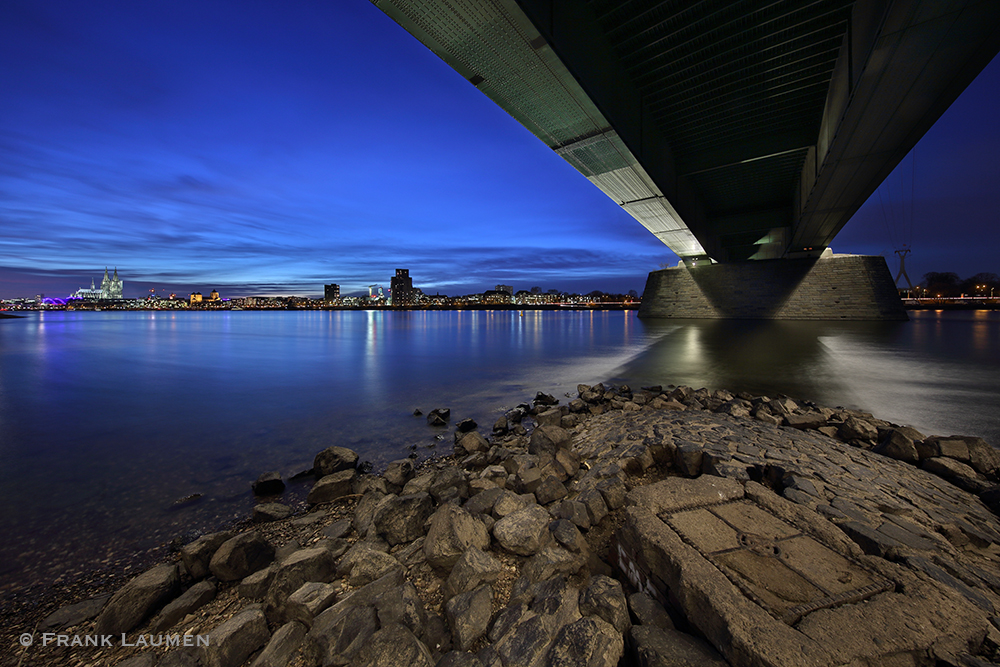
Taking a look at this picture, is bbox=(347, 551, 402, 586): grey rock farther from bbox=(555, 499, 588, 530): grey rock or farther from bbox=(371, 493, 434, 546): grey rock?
bbox=(555, 499, 588, 530): grey rock

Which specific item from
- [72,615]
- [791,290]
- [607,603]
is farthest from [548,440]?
[791,290]

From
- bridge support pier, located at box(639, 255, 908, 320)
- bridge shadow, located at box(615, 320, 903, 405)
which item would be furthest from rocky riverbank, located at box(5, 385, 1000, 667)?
bridge support pier, located at box(639, 255, 908, 320)

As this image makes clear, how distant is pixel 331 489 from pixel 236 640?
2.30m

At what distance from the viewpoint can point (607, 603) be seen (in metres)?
2.14

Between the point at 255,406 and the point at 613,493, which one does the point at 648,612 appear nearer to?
the point at 613,493

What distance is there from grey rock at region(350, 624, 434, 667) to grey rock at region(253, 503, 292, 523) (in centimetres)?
272

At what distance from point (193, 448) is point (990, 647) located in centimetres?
905

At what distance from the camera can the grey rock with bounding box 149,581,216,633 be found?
263 centimetres

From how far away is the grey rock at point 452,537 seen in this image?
285 centimetres

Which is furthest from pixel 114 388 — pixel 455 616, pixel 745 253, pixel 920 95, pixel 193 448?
pixel 745 253

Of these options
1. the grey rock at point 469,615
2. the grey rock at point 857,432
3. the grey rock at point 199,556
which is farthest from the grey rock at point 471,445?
the grey rock at point 857,432

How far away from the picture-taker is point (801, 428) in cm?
575

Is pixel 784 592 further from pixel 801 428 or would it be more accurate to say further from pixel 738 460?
pixel 801 428

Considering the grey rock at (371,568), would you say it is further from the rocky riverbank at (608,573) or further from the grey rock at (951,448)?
the grey rock at (951,448)
